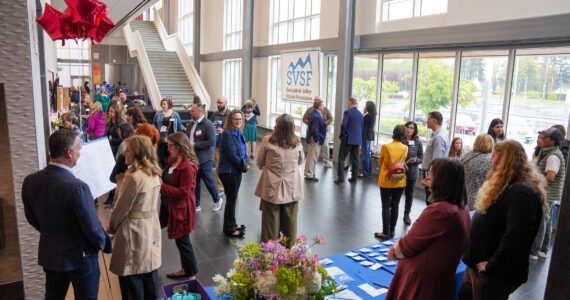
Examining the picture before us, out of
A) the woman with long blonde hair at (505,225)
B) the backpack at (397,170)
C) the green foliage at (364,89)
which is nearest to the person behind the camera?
the woman with long blonde hair at (505,225)

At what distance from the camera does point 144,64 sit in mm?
16859

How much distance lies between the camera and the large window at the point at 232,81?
640 inches

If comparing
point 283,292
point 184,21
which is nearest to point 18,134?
point 283,292

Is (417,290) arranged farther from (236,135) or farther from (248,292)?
(236,135)

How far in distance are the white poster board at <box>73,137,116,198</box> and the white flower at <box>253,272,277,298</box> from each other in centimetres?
195

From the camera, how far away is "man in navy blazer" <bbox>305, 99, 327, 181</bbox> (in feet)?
27.4

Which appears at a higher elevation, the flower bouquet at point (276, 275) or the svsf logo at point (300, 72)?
the svsf logo at point (300, 72)

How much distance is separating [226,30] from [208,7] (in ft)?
8.18

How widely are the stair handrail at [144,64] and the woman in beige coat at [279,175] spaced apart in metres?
11.7

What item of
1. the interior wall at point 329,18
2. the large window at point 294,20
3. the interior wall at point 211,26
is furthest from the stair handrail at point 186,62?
the interior wall at point 329,18

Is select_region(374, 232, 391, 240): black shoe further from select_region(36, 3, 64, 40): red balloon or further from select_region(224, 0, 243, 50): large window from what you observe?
select_region(224, 0, 243, 50): large window

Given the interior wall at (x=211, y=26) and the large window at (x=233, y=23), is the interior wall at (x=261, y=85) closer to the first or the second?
the large window at (x=233, y=23)

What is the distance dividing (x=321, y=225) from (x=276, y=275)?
12.7 ft

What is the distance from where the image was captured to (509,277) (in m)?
2.50
